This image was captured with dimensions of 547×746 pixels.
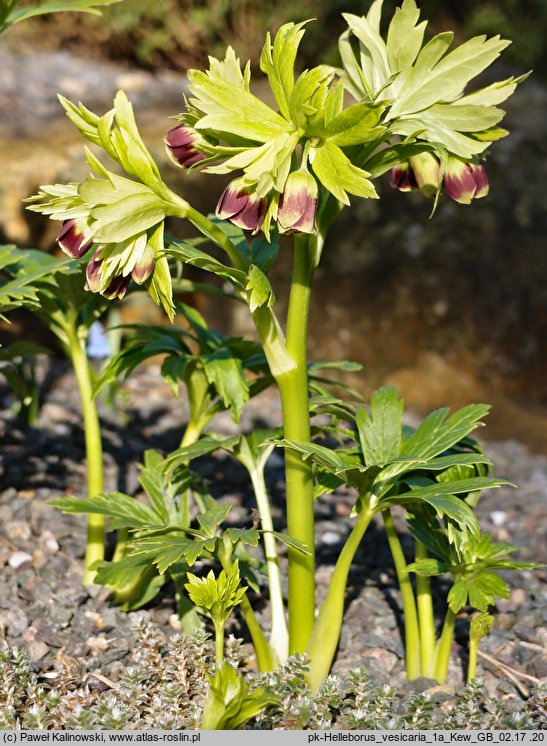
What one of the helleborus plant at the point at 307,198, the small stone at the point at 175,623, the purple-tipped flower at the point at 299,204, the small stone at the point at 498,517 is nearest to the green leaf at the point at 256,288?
the helleborus plant at the point at 307,198

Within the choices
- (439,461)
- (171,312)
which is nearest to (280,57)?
(171,312)

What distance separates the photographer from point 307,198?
4.60 ft


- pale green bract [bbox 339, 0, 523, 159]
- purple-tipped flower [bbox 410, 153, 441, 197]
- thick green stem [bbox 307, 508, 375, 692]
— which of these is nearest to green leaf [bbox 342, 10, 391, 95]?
pale green bract [bbox 339, 0, 523, 159]

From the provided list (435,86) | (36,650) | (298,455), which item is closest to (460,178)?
(435,86)

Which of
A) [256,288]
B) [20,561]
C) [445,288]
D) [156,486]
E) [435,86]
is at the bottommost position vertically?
[20,561]

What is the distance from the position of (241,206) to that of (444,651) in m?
1.01

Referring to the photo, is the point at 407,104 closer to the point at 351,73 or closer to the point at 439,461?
the point at 351,73

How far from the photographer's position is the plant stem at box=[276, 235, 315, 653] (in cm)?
161

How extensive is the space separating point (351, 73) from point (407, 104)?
0.20m

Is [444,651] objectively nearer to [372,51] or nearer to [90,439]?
[90,439]

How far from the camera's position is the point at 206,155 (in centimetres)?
157

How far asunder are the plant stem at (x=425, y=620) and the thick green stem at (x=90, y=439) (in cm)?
73

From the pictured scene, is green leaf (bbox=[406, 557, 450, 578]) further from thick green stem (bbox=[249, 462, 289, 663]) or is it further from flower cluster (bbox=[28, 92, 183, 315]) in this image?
flower cluster (bbox=[28, 92, 183, 315])

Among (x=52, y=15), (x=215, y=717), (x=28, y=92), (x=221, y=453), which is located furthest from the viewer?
(x=52, y=15)
